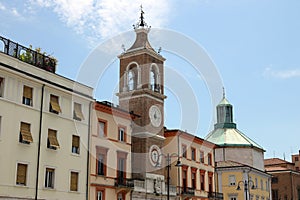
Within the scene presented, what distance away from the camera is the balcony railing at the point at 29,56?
3162 cm

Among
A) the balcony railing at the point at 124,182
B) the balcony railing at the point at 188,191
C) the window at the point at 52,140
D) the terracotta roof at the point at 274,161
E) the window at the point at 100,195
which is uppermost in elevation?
the terracotta roof at the point at 274,161

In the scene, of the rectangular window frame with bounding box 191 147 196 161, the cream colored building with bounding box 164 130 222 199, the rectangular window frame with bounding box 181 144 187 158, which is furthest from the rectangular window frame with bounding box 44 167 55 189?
the rectangular window frame with bounding box 191 147 196 161

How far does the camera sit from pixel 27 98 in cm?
3172

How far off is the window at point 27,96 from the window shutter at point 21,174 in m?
4.23

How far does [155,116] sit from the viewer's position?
47.1 meters

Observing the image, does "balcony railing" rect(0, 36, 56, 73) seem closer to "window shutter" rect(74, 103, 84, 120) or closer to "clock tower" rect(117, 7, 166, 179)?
"window shutter" rect(74, 103, 84, 120)

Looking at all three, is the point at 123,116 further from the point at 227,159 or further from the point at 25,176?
the point at 227,159

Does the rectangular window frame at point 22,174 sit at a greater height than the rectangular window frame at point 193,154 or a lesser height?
lesser

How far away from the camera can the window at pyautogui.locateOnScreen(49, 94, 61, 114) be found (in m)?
33.5

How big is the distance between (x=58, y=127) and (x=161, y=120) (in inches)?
642

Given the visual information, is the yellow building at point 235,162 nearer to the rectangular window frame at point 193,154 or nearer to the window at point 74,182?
the rectangular window frame at point 193,154

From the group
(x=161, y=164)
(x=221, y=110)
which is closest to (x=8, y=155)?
(x=161, y=164)

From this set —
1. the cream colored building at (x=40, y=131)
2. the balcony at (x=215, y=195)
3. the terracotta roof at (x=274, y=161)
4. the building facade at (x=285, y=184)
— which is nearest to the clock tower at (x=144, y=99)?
the cream colored building at (x=40, y=131)

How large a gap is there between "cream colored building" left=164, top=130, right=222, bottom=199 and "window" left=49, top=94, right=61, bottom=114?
1619 cm
